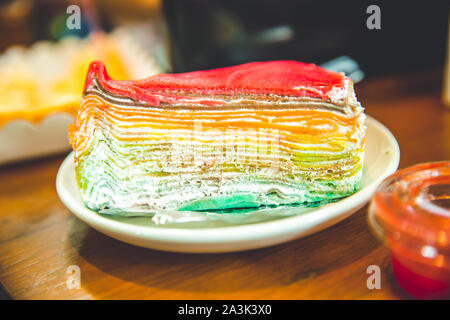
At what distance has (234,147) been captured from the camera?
25.5 inches

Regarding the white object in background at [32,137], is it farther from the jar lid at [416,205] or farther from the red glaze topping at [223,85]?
the jar lid at [416,205]

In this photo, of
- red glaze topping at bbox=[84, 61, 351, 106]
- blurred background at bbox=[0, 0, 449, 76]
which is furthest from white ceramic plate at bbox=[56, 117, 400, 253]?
blurred background at bbox=[0, 0, 449, 76]

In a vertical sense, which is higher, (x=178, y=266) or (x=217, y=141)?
(x=217, y=141)

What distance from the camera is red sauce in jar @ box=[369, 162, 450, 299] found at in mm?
467

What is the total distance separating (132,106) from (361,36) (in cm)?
111

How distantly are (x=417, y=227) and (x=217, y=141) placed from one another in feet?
1.00

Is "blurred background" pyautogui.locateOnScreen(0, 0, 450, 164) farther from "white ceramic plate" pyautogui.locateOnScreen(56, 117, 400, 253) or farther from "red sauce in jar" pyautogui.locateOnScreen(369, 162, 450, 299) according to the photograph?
"red sauce in jar" pyautogui.locateOnScreen(369, 162, 450, 299)

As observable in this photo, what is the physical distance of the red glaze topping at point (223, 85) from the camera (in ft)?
2.05

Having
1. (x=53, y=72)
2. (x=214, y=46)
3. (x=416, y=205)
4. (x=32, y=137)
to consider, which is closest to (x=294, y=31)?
(x=214, y=46)

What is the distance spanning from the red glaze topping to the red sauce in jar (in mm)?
171

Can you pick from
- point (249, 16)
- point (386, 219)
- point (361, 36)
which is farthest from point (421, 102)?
point (386, 219)

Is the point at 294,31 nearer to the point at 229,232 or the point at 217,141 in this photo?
the point at 217,141

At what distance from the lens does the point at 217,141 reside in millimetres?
647
